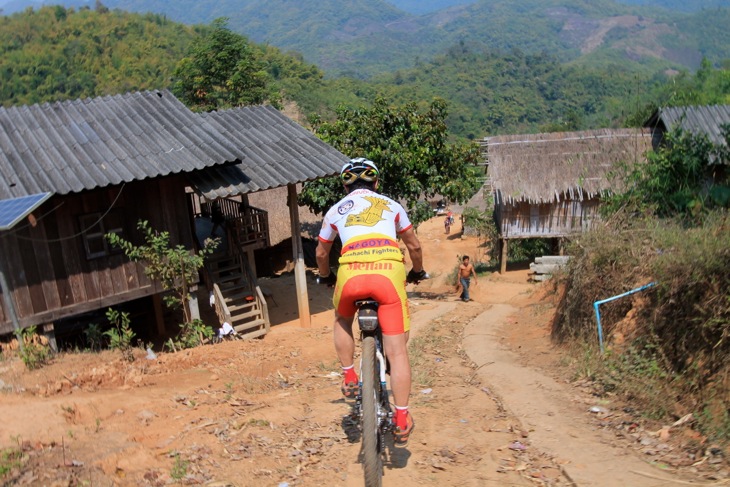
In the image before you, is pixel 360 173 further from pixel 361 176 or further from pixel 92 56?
pixel 92 56

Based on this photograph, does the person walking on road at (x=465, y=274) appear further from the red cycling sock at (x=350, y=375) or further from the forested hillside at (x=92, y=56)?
the forested hillside at (x=92, y=56)

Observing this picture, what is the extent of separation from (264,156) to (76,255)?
14.4 ft

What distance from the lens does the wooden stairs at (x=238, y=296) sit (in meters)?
12.9

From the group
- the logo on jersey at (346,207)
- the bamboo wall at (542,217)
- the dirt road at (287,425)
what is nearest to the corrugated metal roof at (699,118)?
the bamboo wall at (542,217)

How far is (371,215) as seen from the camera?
4676 millimetres

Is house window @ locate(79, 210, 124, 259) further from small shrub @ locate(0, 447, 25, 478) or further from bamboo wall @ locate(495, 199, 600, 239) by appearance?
bamboo wall @ locate(495, 199, 600, 239)

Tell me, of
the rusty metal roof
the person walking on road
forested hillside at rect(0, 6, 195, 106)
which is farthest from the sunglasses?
forested hillside at rect(0, 6, 195, 106)

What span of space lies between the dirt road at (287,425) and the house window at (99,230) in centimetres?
287

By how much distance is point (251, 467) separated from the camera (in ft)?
15.8

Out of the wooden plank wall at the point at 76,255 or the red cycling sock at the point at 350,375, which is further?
the wooden plank wall at the point at 76,255

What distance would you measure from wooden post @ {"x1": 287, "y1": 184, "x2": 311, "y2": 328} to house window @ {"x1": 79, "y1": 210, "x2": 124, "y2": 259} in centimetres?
373

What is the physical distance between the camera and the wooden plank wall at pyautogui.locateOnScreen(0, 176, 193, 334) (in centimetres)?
1022

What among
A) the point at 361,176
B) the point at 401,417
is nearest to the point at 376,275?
the point at 361,176

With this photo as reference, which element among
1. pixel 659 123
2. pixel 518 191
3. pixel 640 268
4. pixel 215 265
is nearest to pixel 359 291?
pixel 640 268
